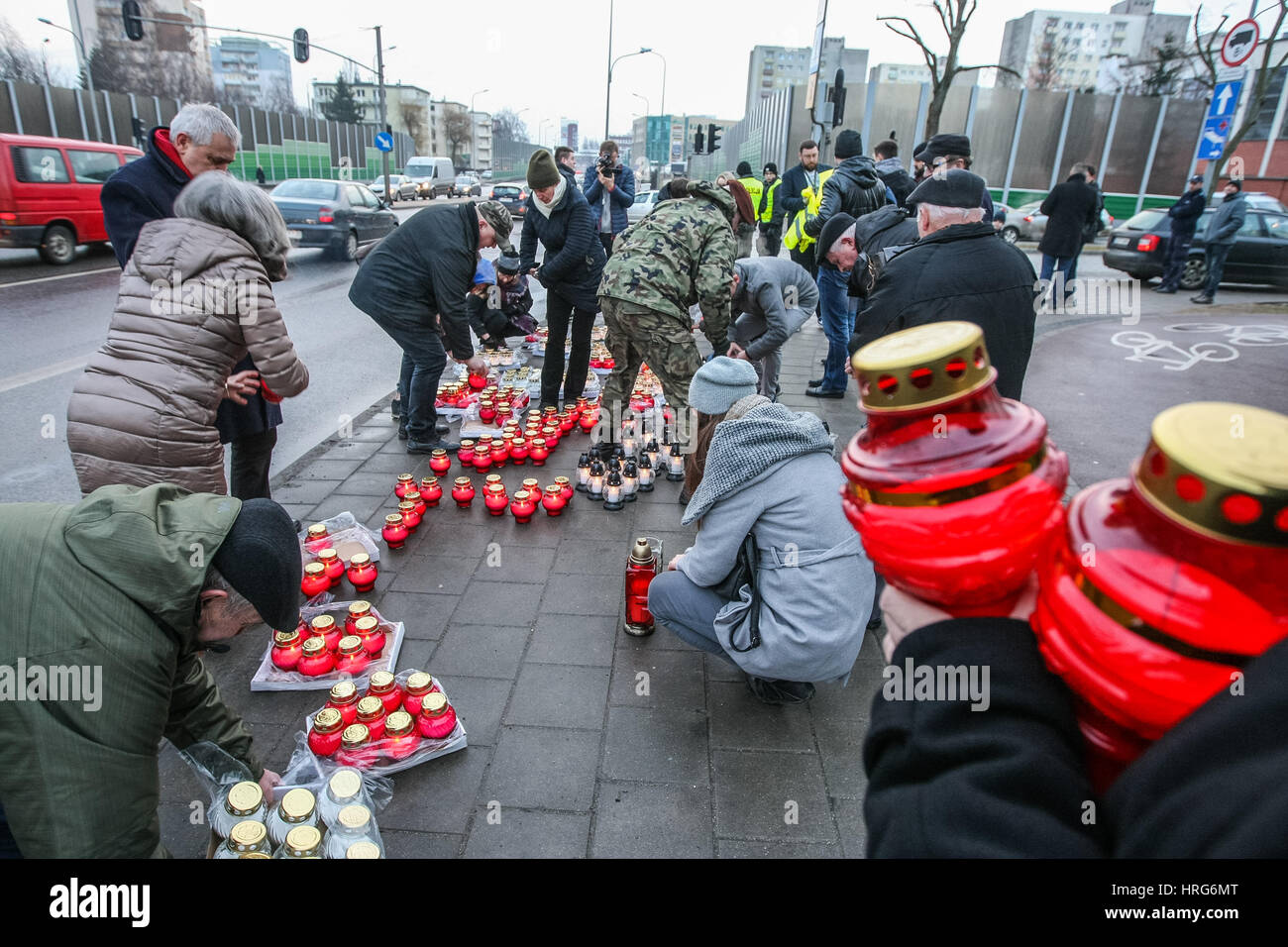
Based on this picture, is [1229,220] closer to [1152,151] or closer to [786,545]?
[786,545]

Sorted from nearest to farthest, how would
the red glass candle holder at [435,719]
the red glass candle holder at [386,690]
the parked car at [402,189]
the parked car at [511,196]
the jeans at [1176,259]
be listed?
the red glass candle holder at [435,719], the red glass candle holder at [386,690], the jeans at [1176,259], the parked car at [511,196], the parked car at [402,189]

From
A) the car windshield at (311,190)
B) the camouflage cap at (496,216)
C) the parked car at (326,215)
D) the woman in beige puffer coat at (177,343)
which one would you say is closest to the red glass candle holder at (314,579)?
the woman in beige puffer coat at (177,343)

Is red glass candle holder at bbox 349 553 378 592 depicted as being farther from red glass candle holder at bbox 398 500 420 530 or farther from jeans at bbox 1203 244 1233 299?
jeans at bbox 1203 244 1233 299

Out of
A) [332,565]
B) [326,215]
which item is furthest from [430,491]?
[326,215]

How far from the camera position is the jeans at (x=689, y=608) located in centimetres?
284

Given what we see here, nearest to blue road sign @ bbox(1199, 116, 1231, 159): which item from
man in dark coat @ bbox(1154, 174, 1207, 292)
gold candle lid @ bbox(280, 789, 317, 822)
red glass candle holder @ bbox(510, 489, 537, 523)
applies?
man in dark coat @ bbox(1154, 174, 1207, 292)

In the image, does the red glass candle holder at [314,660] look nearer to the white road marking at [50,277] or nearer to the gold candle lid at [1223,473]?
the gold candle lid at [1223,473]

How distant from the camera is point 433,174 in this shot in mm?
35812

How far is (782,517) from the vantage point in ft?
8.29

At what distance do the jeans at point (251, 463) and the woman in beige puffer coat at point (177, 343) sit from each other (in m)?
0.73

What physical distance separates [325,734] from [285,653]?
1.85ft

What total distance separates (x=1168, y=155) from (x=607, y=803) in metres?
35.7

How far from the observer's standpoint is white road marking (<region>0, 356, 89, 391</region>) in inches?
255

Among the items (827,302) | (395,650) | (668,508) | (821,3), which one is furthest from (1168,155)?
(395,650)
